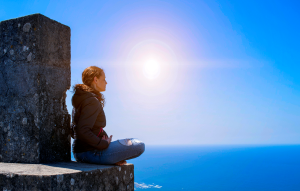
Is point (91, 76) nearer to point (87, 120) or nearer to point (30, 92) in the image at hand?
point (87, 120)

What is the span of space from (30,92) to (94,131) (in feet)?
3.23

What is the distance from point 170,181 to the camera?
12850 centimetres

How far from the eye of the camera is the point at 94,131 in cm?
278

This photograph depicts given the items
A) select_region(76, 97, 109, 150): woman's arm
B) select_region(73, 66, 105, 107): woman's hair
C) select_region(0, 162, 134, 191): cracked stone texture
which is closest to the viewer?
select_region(0, 162, 134, 191): cracked stone texture

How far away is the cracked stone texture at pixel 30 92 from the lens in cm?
279

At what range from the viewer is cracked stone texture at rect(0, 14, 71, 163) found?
2789 mm

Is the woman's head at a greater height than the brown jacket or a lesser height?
greater

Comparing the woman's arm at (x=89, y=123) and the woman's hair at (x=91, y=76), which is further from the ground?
the woman's hair at (x=91, y=76)

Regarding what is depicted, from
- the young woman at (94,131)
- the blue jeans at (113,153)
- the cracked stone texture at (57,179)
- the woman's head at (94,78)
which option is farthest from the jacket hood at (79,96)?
the cracked stone texture at (57,179)

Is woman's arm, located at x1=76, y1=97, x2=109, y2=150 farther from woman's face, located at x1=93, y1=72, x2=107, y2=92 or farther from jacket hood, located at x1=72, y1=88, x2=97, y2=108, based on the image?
woman's face, located at x1=93, y1=72, x2=107, y2=92

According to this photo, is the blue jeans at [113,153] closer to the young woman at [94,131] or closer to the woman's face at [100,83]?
the young woman at [94,131]

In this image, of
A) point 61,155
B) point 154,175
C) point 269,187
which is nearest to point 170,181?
point 154,175

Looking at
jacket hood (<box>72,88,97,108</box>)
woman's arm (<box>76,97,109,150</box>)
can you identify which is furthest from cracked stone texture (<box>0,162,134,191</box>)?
jacket hood (<box>72,88,97,108</box>)

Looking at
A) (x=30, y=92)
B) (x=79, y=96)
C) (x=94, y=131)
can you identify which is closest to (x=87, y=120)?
(x=94, y=131)
